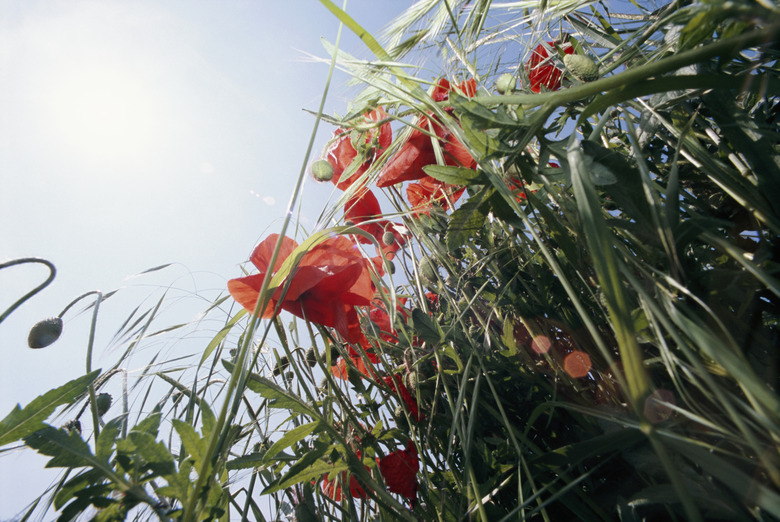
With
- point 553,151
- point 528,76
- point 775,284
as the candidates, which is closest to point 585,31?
point 528,76

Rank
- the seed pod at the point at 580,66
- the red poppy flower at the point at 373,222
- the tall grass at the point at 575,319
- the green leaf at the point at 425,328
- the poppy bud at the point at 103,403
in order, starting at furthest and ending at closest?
the red poppy flower at the point at 373,222, the poppy bud at the point at 103,403, the green leaf at the point at 425,328, the seed pod at the point at 580,66, the tall grass at the point at 575,319

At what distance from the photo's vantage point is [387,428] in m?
0.51

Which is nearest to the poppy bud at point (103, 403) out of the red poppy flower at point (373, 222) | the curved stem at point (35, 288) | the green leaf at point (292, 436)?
the curved stem at point (35, 288)

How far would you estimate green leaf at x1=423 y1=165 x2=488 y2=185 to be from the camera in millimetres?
340

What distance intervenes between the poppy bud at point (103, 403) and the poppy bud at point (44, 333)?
0.10 m

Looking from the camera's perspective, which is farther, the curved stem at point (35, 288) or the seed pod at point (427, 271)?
the seed pod at point (427, 271)

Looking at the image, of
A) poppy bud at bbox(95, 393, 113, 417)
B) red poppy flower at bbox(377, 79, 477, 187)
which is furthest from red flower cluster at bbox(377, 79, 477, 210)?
poppy bud at bbox(95, 393, 113, 417)

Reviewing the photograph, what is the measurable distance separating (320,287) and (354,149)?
9.8 inches

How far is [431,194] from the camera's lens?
70 centimetres

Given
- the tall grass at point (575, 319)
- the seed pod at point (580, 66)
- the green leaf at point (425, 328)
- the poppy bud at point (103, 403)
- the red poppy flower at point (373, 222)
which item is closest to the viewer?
the tall grass at point (575, 319)

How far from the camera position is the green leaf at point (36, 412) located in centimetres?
31

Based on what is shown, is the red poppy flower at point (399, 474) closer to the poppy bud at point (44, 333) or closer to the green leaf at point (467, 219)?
the green leaf at point (467, 219)

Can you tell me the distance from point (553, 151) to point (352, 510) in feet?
1.36

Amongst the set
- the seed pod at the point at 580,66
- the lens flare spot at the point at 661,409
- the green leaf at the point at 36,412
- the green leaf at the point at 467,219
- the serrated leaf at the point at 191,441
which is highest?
the seed pod at the point at 580,66
